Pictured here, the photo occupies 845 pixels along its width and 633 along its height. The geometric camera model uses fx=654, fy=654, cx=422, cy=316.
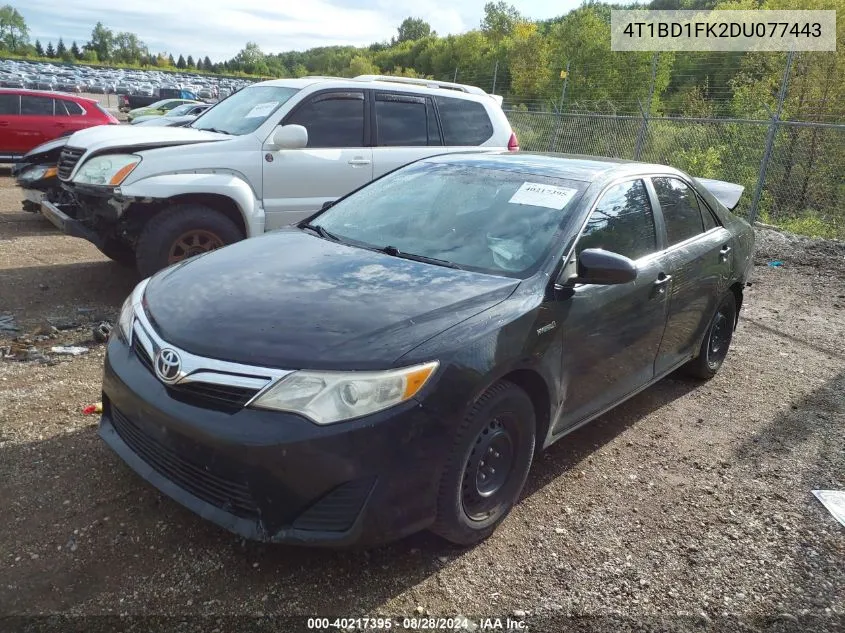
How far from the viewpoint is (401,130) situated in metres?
6.62

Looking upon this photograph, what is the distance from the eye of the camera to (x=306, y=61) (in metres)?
114

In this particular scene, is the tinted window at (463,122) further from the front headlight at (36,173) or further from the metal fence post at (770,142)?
the metal fence post at (770,142)

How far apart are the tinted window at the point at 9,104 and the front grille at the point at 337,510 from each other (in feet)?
45.4

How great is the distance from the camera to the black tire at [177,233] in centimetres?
528

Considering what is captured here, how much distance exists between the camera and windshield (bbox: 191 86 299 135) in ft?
19.8

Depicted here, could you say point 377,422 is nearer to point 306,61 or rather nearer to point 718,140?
point 718,140

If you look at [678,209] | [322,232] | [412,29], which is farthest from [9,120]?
[412,29]

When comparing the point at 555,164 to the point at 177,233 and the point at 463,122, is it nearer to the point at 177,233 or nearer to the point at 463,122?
the point at 177,233

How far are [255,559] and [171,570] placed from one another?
312mm

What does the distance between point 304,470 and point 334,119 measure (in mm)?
4687

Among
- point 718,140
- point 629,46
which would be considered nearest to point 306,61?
point 629,46

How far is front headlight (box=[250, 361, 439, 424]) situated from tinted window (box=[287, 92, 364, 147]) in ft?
13.9

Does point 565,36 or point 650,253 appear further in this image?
point 565,36

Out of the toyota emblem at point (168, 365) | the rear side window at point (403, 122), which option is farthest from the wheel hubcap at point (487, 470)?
the rear side window at point (403, 122)
